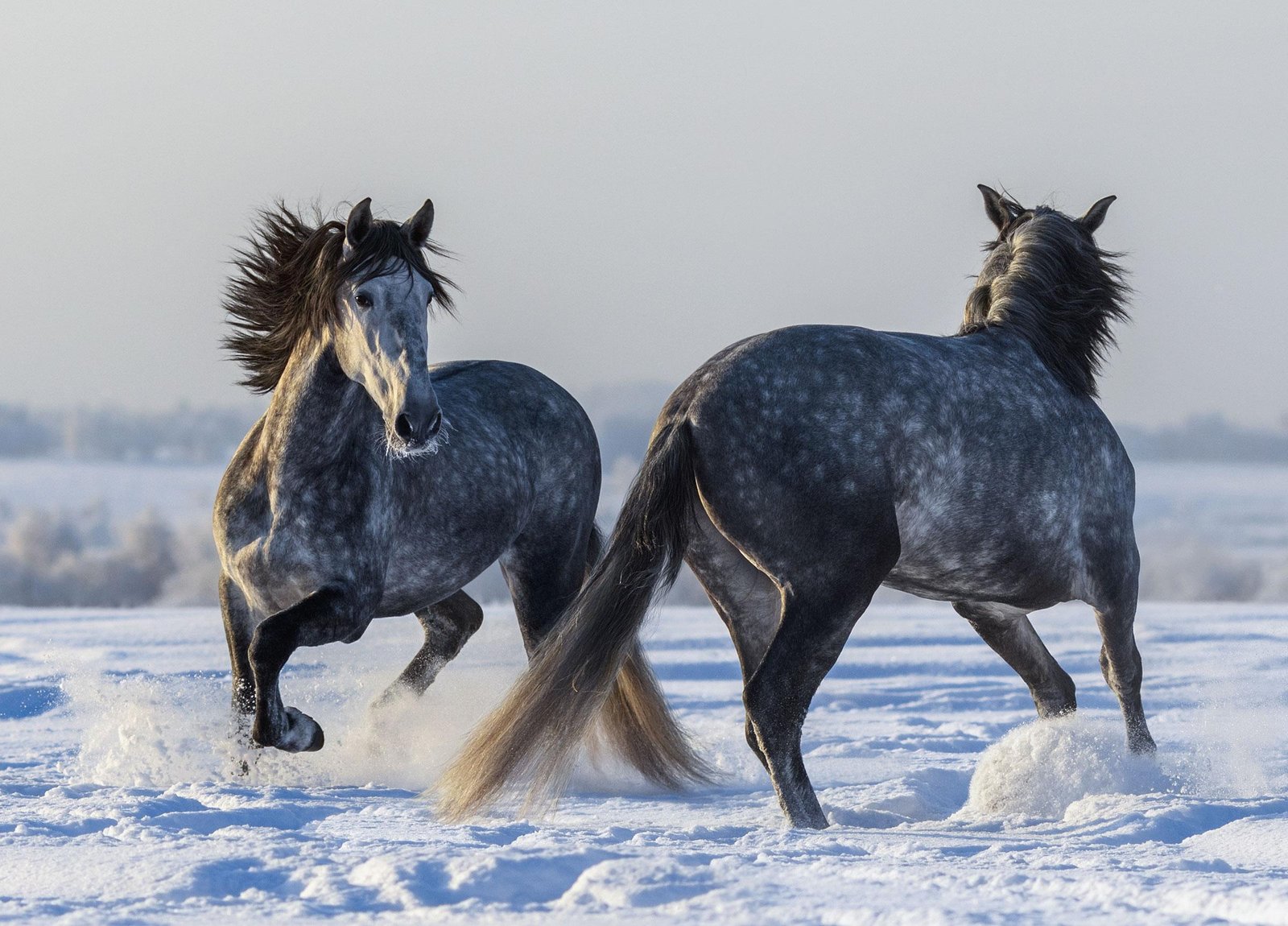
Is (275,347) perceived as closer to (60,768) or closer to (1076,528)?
(60,768)

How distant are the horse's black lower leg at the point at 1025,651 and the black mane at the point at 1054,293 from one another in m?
0.94

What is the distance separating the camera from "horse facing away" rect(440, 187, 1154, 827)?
167 inches

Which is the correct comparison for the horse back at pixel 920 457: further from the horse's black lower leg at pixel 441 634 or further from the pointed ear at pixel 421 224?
the horse's black lower leg at pixel 441 634

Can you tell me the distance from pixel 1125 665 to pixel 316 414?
328cm

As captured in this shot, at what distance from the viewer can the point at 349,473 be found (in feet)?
16.6

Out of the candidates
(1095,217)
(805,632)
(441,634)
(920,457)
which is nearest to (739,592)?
(805,632)

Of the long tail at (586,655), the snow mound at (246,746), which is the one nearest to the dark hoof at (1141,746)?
the long tail at (586,655)

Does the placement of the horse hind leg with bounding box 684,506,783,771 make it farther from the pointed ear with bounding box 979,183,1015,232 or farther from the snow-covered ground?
the pointed ear with bounding box 979,183,1015,232

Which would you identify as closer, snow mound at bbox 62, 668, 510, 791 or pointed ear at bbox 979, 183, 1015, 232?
snow mound at bbox 62, 668, 510, 791

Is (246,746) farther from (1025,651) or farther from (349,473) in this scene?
(1025,651)

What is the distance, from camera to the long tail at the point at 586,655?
4281 millimetres

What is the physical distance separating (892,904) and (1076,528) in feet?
7.82

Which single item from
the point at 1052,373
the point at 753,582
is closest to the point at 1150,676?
the point at 1052,373

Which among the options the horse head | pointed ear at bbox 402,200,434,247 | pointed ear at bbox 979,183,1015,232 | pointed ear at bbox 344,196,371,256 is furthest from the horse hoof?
pointed ear at bbox 979,183,1015,232
